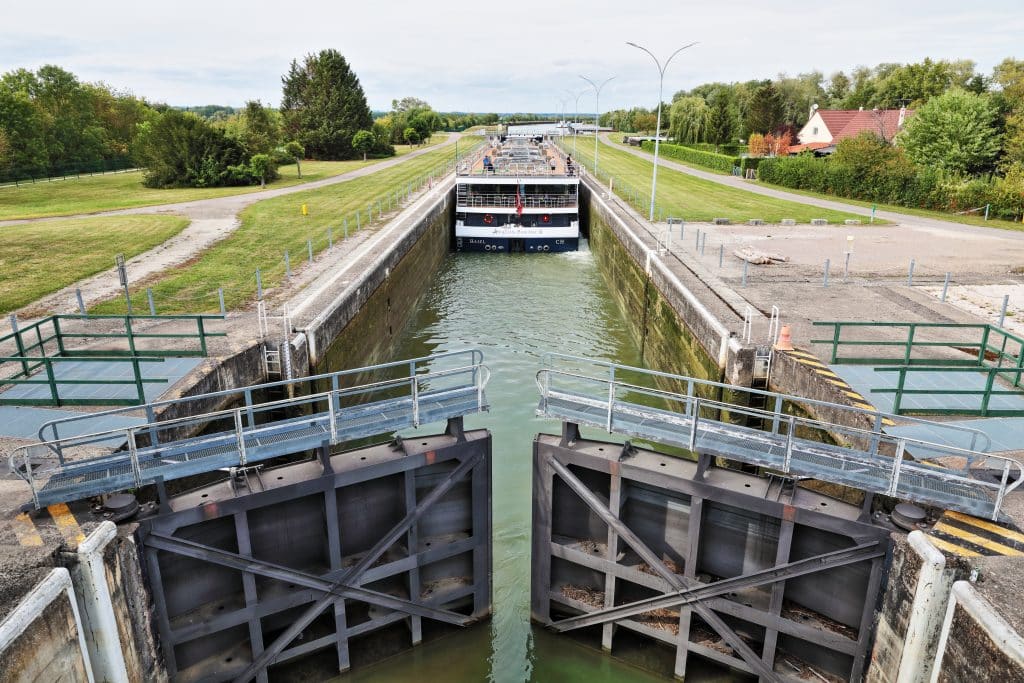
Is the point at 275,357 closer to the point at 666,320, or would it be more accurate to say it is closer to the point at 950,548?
the point at 666,320

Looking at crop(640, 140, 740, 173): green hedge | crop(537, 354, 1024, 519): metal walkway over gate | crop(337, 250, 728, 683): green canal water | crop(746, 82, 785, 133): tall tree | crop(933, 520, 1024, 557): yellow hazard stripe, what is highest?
crop(746, 82, 785, 133): tall tree

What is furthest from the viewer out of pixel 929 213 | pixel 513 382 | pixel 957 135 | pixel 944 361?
pixel 957 135

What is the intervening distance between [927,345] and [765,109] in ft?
263

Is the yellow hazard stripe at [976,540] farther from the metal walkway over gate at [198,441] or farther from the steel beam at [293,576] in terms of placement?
the steel beam at [293,576]

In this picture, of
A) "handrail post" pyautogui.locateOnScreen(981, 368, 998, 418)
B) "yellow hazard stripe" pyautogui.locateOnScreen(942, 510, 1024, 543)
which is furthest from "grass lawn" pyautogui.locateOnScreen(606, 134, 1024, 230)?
"yellow hazard stripe" pyautogui.locateOnScreen(942, 510, 1024, 543)

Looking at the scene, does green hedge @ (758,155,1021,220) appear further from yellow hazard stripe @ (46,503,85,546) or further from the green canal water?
yellow hazard stripe @ (46,503,85,546)

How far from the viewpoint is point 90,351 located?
1392 centimetres

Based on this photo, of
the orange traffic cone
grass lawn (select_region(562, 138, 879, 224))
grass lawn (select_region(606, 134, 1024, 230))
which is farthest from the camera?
grass lawn (select_region(562, 138, 879, 224))

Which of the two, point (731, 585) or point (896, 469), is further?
point (731, 585)

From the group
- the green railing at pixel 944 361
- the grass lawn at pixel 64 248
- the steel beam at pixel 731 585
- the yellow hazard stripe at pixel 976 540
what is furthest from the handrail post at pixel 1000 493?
the grass lawn at pixel 64 248

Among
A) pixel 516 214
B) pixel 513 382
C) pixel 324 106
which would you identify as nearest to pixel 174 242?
pixel 513 382

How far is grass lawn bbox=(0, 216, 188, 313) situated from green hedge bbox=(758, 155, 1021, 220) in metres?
41.9

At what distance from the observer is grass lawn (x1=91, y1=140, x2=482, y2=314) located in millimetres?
19438

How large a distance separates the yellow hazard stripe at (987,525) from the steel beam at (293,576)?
701 centimetres
